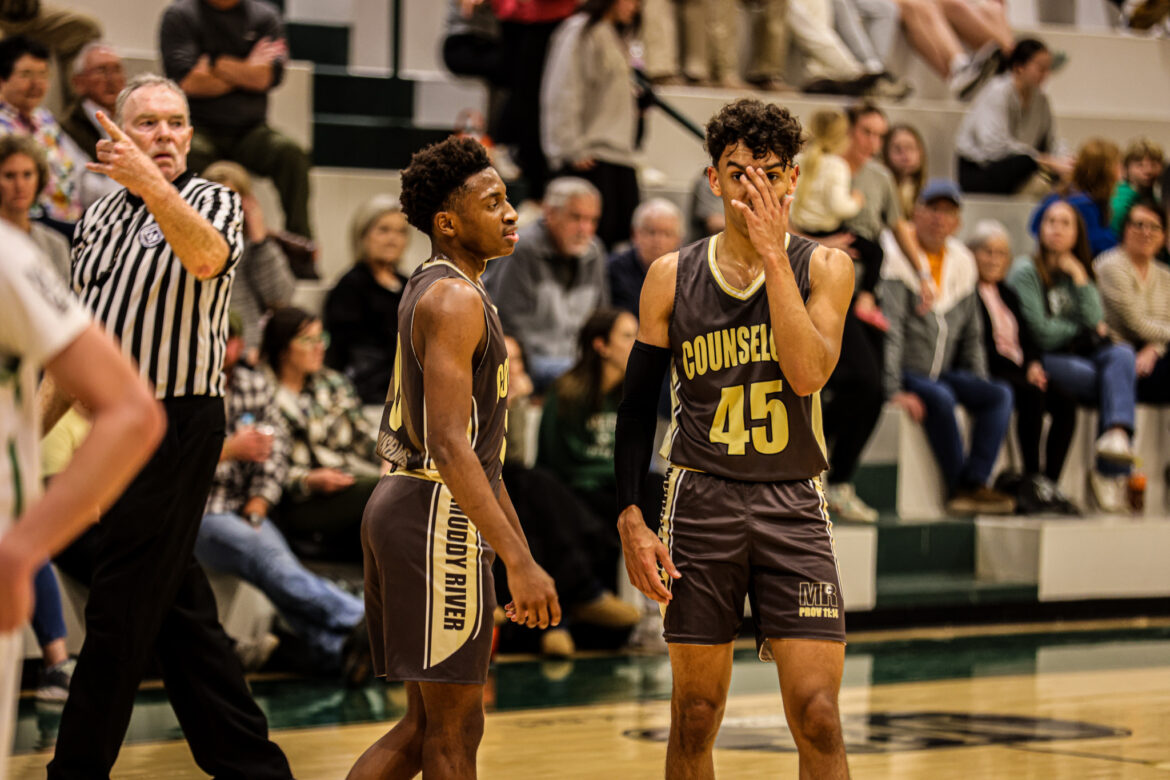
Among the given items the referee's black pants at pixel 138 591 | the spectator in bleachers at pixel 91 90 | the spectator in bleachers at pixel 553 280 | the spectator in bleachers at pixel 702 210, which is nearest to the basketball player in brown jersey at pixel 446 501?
the referee's black pants at pixel 138 591

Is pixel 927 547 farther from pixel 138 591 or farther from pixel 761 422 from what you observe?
pixel 138 591

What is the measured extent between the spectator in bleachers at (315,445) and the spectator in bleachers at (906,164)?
14.3ft

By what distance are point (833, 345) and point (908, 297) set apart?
18.9 feet

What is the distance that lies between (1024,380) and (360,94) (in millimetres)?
4405

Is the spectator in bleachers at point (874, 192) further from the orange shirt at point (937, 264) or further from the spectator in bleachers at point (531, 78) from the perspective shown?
the spectator in bleachers at point (531, 78)

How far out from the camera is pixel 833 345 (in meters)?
3.55

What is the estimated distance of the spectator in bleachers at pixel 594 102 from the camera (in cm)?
888

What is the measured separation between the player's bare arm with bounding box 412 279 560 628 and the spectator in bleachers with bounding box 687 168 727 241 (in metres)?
6.07

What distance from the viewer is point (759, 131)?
3588mm

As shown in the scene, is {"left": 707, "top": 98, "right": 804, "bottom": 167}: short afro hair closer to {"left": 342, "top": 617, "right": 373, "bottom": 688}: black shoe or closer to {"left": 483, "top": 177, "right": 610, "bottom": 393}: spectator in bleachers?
{"left": 342, "top": 617, "right": 373, "bottom": 688}: black shoe

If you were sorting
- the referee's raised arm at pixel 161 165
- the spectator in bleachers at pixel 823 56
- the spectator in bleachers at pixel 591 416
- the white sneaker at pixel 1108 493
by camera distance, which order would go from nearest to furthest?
1. the referee's raised arm at pixel 161 165
2. the spectator in bleachers at pixel 591 416
3. the white sneaker at pixel 1108 493
4. the spectator in bleachers at pixel 823 56

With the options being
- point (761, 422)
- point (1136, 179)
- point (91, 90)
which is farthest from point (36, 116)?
point (1136, 179)

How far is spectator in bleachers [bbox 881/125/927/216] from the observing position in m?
9.97

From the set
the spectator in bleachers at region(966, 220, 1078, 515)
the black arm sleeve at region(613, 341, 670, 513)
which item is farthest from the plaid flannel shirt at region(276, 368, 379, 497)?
the spectator in bleachers at region(966, 220, 1078, 515)
